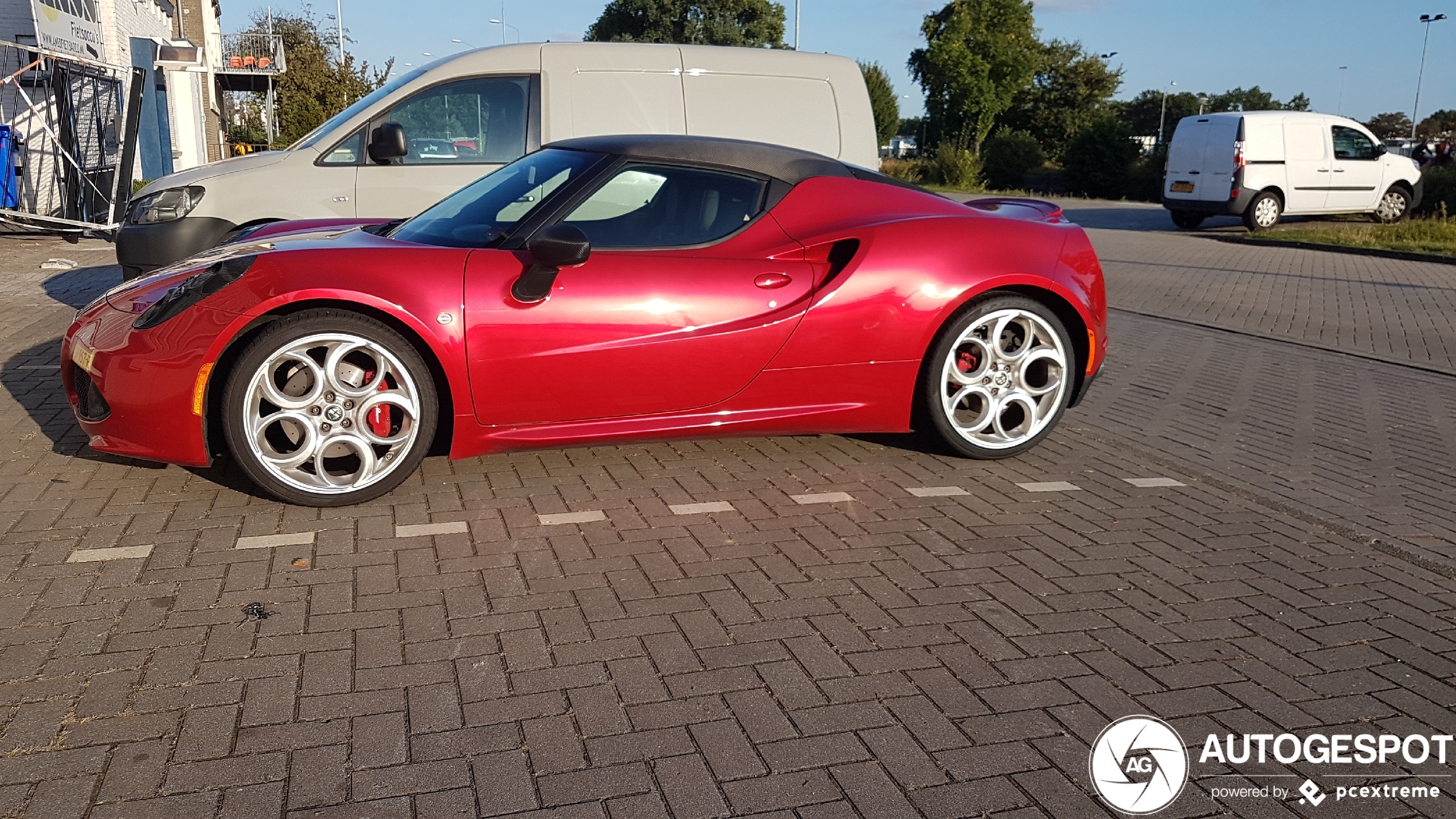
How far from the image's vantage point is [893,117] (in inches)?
3046

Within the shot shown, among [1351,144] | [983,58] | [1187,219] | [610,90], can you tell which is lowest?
[1187,219]

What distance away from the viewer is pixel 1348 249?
16.7 m

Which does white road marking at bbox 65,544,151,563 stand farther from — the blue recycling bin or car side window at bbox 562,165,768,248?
the blue recycling bin

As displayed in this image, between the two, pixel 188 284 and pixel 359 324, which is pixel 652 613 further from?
pixel 188 284

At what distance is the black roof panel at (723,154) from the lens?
15.8ft

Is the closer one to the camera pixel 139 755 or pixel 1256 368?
pixel 139 755

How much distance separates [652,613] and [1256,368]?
6037mm

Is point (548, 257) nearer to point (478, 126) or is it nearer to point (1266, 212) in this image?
point (478, 126)

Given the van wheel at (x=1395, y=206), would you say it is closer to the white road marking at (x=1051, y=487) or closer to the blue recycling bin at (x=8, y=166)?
the white road marking at (x=1051, y=487)

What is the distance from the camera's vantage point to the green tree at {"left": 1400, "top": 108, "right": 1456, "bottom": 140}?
69125 mm

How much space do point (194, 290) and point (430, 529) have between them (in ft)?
4.12

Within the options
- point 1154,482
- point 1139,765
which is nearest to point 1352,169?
point 1154,482

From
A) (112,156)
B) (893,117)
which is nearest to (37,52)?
(112,156)

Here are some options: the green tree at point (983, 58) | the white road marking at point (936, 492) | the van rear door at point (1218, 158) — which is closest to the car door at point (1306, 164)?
the van rear door at point (1218, 158)
